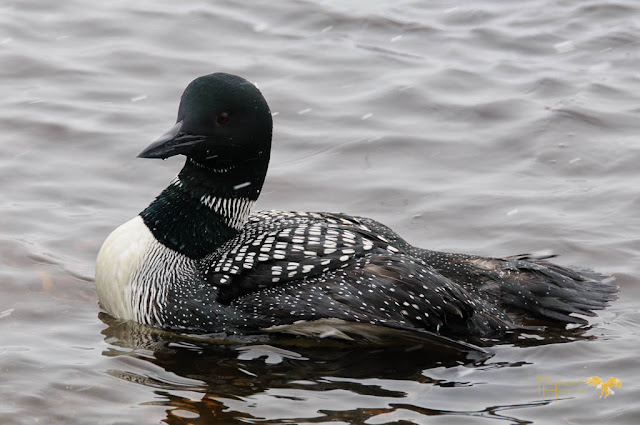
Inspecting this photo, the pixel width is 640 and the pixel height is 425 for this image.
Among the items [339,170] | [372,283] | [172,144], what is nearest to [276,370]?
[372,283]

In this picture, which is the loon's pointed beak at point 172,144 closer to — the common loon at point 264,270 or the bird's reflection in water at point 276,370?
the common loon at point 264,270

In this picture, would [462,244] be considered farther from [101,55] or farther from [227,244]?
[101,55]

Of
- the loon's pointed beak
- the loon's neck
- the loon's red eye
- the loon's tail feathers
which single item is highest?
the loon's red eye

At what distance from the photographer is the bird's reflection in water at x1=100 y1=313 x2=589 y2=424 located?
4898mm

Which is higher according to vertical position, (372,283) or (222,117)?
(222,117)

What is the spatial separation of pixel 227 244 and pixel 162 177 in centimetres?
193

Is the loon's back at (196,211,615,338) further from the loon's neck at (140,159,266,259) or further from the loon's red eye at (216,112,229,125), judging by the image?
the loon's red eye at (216,112,229,125)

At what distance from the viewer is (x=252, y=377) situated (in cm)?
522

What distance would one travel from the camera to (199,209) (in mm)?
5770

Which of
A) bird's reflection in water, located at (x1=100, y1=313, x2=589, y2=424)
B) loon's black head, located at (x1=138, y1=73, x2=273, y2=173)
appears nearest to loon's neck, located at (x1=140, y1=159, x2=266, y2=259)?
loon's black head, located at (x1=138, y1=73, x2=273, y2=173)

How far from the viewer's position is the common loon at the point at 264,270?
5387 mm

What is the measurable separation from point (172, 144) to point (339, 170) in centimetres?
240

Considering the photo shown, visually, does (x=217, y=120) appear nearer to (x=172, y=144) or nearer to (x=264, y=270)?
(x=172, y=144)

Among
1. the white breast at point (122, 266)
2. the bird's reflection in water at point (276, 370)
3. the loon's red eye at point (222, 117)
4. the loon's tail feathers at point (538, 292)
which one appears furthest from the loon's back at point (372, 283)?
the loon's red eye at point (222, 117)
